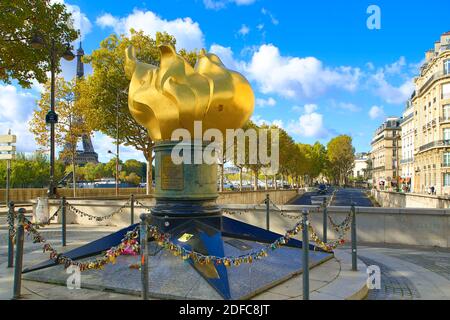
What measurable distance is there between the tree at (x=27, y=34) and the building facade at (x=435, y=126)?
4719cm

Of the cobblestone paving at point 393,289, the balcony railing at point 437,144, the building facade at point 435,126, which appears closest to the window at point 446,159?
the building facade at point 435,126

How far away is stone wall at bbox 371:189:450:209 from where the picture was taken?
1006 inches

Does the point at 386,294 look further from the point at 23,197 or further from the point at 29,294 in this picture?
the point at 23,197

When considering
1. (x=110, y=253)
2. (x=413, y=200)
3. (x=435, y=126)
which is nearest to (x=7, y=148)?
(x=110, y=253)

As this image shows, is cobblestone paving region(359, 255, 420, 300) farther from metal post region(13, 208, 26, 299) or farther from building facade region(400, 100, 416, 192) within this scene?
building facade region(400, 100, 416, 192)

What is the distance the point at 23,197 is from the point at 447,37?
65073mm

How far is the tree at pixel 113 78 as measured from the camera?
26.9 meters

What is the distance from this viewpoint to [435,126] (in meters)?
56.0

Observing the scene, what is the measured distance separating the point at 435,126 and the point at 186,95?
57.4 metres

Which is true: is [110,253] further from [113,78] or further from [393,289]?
[113,78]

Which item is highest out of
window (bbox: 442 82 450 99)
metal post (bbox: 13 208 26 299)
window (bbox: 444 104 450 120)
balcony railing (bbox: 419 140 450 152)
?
window (bbox: 442 82 450 99)

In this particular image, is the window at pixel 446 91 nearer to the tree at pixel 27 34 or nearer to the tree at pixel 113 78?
the tree at pixel 113 78

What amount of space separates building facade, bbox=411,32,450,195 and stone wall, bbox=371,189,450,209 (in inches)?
273


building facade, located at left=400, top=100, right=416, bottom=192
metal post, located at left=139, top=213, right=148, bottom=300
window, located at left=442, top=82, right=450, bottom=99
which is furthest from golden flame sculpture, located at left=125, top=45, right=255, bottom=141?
building facade, located at left=400, top=100, right=416, bottom=192
